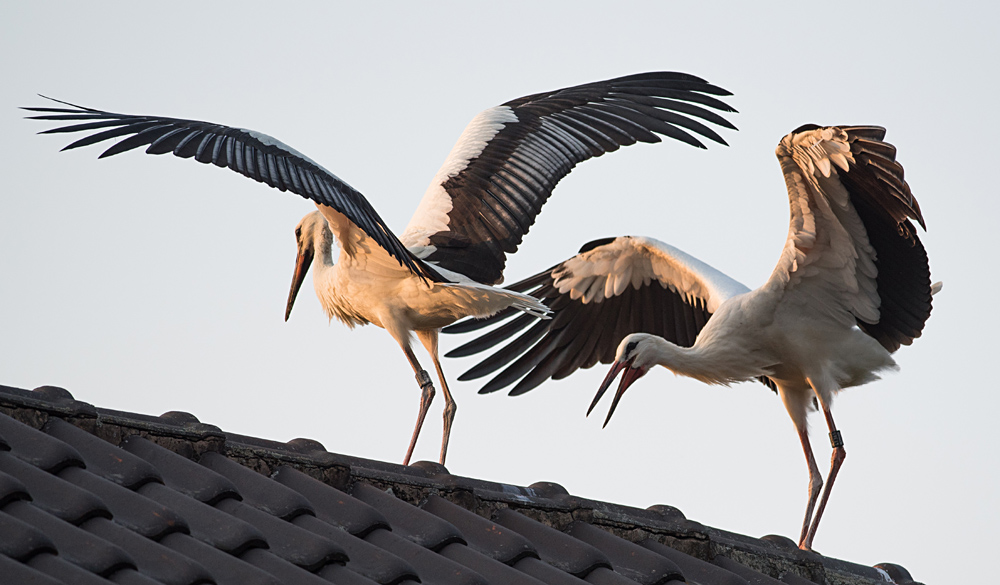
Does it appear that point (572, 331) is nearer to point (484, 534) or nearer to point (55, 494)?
point (484, 534)

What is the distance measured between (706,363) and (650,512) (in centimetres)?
281

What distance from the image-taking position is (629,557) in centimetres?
388

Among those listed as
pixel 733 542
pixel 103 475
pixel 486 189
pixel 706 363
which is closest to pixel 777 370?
pixel 706 363

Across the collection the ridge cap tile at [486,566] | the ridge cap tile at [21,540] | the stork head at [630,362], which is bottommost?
the ridge cap tile at [21,540]

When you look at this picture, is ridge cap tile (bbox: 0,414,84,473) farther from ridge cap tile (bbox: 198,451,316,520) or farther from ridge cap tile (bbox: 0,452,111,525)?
ridge cap tile (bbox: 198,451,316,520)

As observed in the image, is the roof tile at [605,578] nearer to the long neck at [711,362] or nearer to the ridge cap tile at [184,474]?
the ridge cap tile at [184,474]

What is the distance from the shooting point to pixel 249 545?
287 cm

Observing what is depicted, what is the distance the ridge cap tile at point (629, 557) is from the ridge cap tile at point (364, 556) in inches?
37.6

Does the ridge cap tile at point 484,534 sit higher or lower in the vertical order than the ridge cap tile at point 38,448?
A: higher

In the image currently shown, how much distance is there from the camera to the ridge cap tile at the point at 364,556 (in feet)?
9.82

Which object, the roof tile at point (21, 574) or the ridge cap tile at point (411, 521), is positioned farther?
the ridge cap tile at point (411, 521)

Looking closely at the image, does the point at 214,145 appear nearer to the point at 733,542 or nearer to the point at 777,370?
the point at 733,542

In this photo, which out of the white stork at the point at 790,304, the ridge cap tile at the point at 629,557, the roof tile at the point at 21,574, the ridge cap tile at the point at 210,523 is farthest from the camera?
the white stork at the point at 790,304

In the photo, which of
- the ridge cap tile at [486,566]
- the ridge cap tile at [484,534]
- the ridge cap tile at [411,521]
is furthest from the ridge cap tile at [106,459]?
the ridge cap tile at [484,534]
